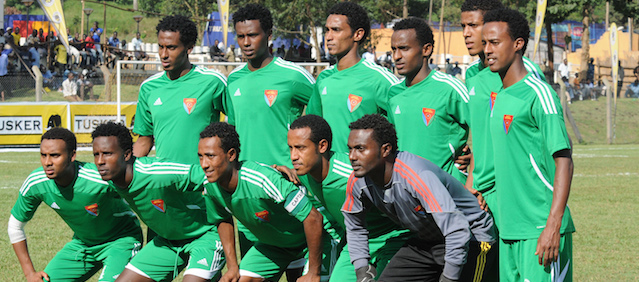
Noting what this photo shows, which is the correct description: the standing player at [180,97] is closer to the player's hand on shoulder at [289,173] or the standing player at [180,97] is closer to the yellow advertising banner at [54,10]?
the player's hand on shoulder at [289,173]

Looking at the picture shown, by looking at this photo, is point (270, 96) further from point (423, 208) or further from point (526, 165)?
point (526, 165)

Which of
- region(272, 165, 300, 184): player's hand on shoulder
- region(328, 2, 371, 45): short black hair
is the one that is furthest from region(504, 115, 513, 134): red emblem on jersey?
region(328, 2, 371, 45): short black hair

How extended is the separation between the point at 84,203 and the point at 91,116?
15.4 metres

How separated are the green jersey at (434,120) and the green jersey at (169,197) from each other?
5.33 feet

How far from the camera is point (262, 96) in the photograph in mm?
6539

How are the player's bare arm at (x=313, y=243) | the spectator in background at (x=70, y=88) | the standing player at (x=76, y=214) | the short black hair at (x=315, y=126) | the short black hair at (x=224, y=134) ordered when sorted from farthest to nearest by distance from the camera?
the spectator in background at (x=70, y=88), the standing player at (x=76, y=214), the short black hair at (x=224, y=134), the player's bare arm at (x=313, y=243), the short black hair at (x=315, y=126)

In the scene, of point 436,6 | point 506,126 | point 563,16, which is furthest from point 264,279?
point 436,6

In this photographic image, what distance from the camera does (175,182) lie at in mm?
6117

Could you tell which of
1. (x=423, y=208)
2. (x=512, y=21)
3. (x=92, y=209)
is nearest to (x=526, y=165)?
(x=423, y=208)

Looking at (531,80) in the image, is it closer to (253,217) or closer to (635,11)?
(253,217)

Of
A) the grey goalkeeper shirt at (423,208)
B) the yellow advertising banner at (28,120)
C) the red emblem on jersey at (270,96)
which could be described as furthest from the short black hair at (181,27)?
the yellow advertising banner at (28,120)

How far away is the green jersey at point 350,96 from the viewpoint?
20.6 feet

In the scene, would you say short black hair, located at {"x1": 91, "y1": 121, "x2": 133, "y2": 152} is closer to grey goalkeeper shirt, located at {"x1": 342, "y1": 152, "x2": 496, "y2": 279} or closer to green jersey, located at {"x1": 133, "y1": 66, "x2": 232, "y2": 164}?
green jersey, located at {"x1": 133, "y1": 66, "x2": 232, "y2": 164}

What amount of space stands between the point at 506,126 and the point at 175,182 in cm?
272
